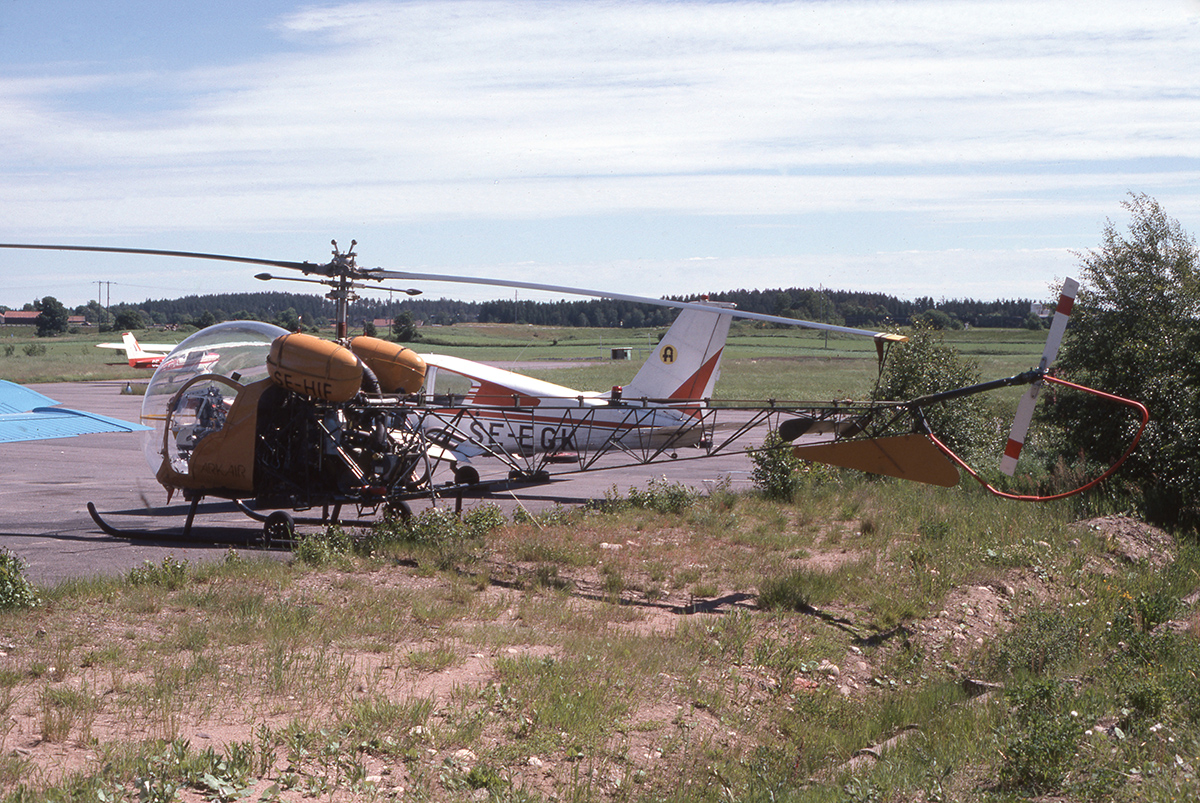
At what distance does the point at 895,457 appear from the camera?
12.0 meters

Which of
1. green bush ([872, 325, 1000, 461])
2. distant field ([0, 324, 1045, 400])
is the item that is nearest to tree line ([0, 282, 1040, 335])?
distant field ([0, 324, 1045, 400])

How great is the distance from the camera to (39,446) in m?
27.5

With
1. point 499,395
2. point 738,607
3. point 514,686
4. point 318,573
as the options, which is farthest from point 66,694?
point 499,395

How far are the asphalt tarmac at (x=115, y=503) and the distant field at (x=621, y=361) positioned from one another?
14.0 meters

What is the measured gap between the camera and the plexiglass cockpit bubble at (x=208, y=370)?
43.2 feet

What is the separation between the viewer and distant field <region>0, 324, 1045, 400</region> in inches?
2515

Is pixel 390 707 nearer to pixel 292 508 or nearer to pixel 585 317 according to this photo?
pixel 292 508

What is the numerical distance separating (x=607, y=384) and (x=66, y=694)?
52.4 metres

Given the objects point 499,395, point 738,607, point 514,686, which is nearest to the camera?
point 514,686

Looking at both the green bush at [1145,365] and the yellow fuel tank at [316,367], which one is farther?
the green bush at [1145,365]

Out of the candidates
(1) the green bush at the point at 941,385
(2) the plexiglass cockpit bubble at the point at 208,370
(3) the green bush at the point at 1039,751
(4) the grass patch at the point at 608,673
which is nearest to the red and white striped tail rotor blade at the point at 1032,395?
(4) the grass patch at the point at 608,673

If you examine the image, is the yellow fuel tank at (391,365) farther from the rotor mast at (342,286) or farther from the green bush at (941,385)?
the green bush at (941,385)

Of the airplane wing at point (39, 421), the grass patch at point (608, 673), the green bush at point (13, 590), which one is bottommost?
the grass patch at point (608, 673)

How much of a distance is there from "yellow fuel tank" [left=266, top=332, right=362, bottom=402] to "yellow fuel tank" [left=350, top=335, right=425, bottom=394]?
1387 millimetres
